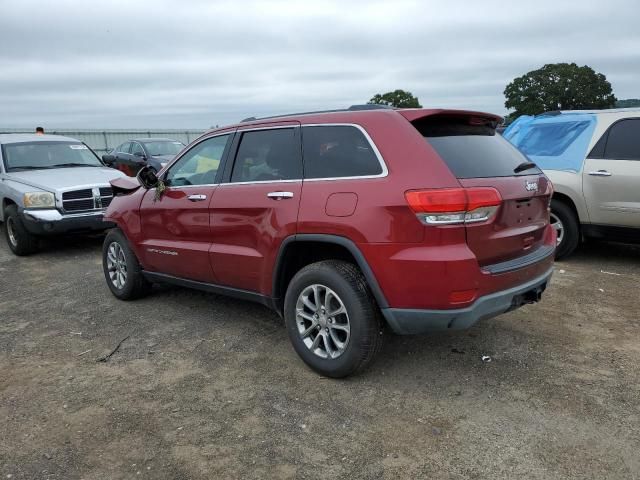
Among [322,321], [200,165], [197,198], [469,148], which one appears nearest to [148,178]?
[200,165]

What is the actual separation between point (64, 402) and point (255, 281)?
1.48 metres

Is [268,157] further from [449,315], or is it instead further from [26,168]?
[26,168]

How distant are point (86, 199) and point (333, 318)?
17.9 ft

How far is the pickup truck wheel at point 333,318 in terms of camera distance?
3.36m

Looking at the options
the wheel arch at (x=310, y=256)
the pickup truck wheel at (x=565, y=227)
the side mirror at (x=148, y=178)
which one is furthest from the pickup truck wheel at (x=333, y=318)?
the pickup truck wheel at (x=565, y=227)

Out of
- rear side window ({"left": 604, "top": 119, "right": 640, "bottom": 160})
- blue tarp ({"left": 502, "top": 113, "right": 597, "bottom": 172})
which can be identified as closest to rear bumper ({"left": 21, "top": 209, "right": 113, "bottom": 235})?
blue tarp ({"left": 502, "top": 113, "right": 597, "bottom": 172})

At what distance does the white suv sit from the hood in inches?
240

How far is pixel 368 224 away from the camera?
3234mm

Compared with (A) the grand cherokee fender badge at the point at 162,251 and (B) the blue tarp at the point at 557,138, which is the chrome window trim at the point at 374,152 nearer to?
(A) the grand cherokee fender badge at the point at 162,251

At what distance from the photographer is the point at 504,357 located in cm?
392

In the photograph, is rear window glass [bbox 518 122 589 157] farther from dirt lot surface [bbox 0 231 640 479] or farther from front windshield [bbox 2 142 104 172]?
front windshield [bbox 2 142 104 172]

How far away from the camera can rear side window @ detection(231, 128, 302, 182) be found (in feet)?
12.7

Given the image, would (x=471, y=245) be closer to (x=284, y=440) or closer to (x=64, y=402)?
(x=284, y=440)

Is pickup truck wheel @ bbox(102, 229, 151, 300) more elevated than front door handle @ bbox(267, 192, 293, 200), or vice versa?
front door handle @ bbox(267, 192, 293, 200)
